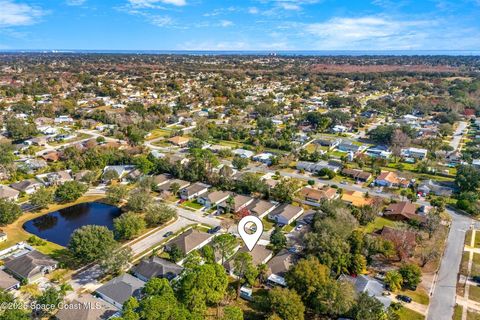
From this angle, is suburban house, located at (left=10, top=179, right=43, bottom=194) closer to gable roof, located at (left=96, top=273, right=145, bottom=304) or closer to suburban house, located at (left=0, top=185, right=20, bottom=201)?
suburban house, located at (left=0, top=185, right=20, bottom=201)

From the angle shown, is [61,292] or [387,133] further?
[387,133]

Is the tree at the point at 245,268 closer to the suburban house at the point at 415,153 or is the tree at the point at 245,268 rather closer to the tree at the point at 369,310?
the tree at the point at 369,310

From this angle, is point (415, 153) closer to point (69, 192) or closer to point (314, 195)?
point (314, 195)

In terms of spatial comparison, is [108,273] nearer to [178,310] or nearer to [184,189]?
[178,310]

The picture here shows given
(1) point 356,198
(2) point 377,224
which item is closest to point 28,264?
(2) point 377,224

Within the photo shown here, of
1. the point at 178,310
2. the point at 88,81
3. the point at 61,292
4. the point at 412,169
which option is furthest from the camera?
the point at 88,81

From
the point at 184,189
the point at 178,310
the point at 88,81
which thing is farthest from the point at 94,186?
the point at 88,81

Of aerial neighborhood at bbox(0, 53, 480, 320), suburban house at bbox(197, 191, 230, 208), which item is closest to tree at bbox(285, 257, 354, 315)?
aerial neighborhood at bbox(0, 53, 480, 320)

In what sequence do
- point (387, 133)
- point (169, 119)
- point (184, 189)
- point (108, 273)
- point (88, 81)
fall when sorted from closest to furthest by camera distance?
point (108, 273)
point (184, 189)
point (387, 133)
point (169, 119)
point (88, 81)
